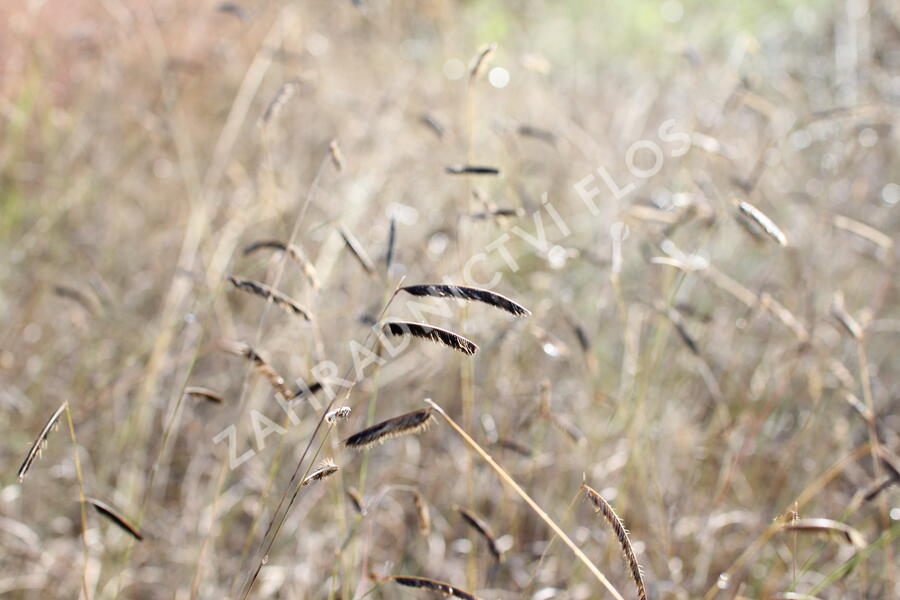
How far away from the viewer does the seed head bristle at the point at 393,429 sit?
2.46 ft

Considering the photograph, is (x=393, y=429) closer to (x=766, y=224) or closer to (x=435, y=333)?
(x=435, y=333)

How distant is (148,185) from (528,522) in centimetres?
165

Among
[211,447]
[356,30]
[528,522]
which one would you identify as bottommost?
[528,522]

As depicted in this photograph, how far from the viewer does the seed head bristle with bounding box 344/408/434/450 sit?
0.75 meters

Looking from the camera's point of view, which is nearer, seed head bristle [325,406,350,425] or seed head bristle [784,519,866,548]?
seed head bristle [325,406,350,425]

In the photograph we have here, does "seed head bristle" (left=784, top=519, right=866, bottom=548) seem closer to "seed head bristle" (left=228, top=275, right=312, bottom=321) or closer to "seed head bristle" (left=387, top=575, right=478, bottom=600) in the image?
"seed head bristle" (left=387, top=575, right=478, bottom=600)

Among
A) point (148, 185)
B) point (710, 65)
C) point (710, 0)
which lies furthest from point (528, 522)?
point (710, 0)

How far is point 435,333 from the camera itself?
722mm

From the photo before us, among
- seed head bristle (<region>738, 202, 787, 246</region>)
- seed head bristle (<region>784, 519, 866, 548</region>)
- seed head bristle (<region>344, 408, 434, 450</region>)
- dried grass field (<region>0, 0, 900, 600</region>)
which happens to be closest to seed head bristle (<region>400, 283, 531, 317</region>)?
dried grass field (<region>0, 0, 900, 600</region>)

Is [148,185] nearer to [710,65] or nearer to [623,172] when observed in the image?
[623,172]

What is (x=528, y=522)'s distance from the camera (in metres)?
1.81

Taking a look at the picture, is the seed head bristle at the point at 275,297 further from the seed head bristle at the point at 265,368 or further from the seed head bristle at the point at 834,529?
the seed head bristle at the point at 834,529

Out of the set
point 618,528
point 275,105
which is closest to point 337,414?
point 618,528

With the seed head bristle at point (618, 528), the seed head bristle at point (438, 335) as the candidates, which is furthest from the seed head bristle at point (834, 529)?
the seed head bristle at point (438, 335)
